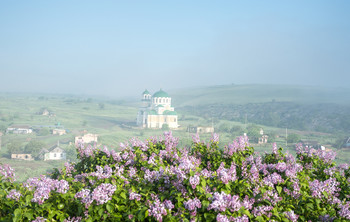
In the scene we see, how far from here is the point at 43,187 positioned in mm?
4387

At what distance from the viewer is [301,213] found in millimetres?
4621

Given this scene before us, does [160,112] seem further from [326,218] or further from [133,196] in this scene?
[326,218]

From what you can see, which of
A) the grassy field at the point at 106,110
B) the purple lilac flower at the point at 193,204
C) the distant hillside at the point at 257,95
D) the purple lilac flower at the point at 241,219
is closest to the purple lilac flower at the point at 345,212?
the purple lilac flower at the point at 241,219

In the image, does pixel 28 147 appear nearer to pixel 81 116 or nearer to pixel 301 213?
pixel 81 116

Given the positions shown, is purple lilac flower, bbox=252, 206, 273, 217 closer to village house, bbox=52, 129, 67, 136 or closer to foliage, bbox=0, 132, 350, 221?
foliage, bbox=0, 132, 350, 221

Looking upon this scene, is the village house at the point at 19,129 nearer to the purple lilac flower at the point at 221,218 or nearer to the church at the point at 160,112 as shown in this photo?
the church at the point at 160,112

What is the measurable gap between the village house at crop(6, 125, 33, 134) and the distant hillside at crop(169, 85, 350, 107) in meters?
64.4

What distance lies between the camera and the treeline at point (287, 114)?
9188 centimetres

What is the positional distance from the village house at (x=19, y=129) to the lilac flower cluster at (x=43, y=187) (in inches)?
3985

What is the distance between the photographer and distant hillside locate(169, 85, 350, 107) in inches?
4641

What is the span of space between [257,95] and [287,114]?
33212mm

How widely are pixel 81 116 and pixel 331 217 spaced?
129 m

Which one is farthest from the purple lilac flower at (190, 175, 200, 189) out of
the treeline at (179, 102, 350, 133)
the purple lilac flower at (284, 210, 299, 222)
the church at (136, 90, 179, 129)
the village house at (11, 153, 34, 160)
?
the treeline at (179, 102, 350, 133)

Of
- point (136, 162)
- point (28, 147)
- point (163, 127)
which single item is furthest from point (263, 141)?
point (136, 162)
